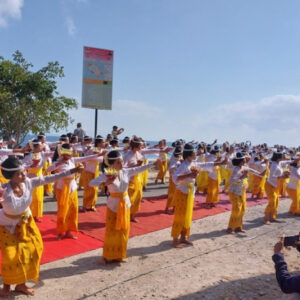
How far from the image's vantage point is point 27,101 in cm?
1362

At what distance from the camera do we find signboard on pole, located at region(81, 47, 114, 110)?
1559 cm

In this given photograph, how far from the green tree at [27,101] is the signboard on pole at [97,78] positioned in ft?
3.23

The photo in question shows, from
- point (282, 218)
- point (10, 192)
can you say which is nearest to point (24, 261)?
point (10, 192)

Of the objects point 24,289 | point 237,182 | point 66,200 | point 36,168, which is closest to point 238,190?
point 237,182

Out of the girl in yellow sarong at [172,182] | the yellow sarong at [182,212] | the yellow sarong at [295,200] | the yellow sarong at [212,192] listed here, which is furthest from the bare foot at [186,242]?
the yellow sarong at [295,200]

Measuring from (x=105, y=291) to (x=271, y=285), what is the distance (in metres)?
2.33

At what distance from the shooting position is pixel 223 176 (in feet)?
44.0

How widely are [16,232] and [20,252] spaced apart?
0.78 feet

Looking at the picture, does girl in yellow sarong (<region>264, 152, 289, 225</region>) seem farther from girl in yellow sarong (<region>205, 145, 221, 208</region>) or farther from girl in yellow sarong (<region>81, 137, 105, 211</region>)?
girl in yellow sarong (<region>81, 137, 105, 211</region>)

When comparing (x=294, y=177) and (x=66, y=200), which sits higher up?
(x=294, y=177)

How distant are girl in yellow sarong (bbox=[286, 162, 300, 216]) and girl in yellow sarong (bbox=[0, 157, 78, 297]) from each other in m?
7.20

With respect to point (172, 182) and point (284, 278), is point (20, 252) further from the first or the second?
point (172, 182)

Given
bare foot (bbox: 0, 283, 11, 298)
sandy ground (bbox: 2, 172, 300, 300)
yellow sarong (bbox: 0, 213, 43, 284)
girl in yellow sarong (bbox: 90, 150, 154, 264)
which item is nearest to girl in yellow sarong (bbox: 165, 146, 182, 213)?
sandy ground (bbox: 2, 172, 300, 300)

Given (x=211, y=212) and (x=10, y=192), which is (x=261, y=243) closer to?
(x=211, y=212)
